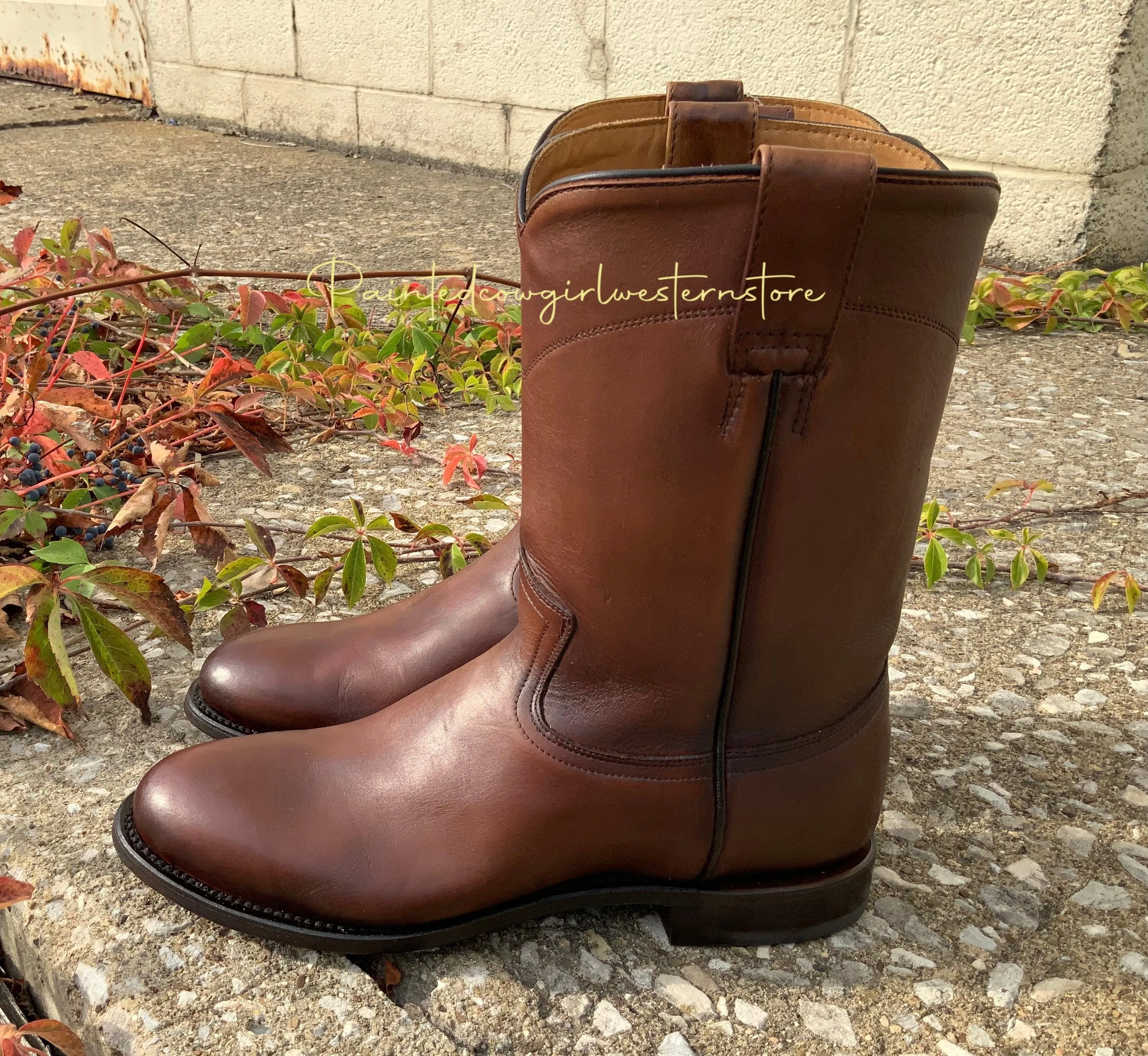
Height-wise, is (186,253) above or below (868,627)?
below

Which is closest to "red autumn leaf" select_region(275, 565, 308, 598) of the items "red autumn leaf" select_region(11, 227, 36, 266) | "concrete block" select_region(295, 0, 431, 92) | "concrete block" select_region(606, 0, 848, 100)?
"red autumn leaf" select_region(11, 227, 36, 266)

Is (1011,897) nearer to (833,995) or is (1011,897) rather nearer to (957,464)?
(833,995)

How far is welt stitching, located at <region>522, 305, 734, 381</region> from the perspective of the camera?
824mm

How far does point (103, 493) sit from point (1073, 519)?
1.65 meters

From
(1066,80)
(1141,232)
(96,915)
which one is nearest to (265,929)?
(96,915)

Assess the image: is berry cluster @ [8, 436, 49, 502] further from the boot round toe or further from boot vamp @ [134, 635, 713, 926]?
boot vamp @ [134, 635, 713, 926]

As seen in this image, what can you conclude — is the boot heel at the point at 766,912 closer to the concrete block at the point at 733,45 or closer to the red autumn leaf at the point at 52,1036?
the red autumn leaf at the point at 52,1036

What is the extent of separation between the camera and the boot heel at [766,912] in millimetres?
1034

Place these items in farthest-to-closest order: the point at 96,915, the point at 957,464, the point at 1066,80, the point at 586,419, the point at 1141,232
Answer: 1. the point at 1141,232
2. the point at 1066,80
3. the point at 957,464
4. the point at 96,915
5. the point at 586,419

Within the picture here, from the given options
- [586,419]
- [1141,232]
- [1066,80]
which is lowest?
[1141,232]

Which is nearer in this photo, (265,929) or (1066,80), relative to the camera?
(265,929)

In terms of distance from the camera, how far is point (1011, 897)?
1.11 m

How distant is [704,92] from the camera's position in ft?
3.63

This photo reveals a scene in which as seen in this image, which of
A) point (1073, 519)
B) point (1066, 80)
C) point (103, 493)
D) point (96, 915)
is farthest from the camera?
point (1066, 80)
